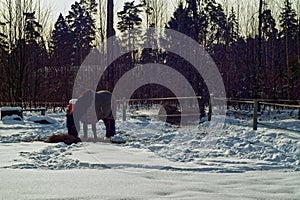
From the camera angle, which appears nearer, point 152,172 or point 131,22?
point 152,172

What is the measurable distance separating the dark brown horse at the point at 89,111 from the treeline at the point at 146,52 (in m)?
3.84

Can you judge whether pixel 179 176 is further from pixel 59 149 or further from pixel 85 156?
pixel 59 149

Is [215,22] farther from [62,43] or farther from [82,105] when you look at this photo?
[82,105]

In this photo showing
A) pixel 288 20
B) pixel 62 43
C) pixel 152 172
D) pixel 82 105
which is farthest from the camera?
pixel 62 43

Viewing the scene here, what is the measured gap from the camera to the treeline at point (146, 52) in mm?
20562

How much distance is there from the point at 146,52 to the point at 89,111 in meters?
24.3

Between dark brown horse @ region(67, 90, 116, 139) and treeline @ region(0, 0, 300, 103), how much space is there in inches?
151

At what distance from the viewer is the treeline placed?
2056cm

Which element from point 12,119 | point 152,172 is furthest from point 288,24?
point 152,172

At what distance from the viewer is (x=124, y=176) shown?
4.13 meters

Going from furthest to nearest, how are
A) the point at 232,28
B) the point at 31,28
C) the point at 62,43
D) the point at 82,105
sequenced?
the point at 62,43, the point at 232,28, the point at 31,28, the point at 82,105

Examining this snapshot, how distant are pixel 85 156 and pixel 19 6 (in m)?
17.7

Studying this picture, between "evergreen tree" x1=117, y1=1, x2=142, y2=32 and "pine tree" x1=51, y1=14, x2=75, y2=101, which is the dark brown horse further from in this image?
"evergreen tree" x1=117, y1=1, x2=142, y2=32

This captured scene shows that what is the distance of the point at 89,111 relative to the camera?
28.1 ft
